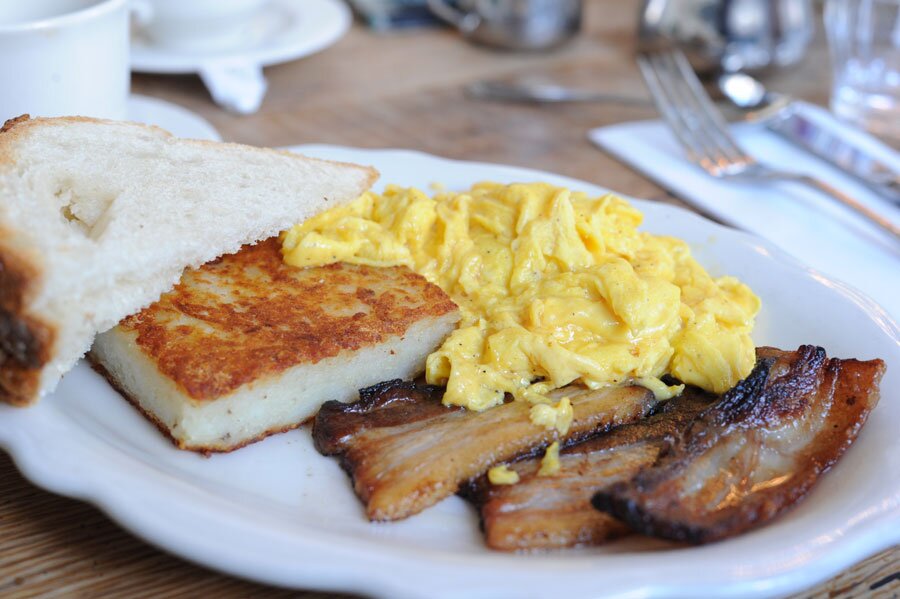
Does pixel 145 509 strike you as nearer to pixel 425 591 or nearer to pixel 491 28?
pixel 425 591

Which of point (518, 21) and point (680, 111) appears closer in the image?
point (680, 111)

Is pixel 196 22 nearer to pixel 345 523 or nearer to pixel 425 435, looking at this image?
pixel 425 435

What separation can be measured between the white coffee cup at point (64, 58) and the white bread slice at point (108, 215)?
52 centimetres

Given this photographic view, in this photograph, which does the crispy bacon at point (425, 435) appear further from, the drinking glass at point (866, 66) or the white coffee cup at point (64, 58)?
the drinking glass at point (866, 66)

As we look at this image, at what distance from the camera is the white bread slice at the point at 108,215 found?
1.81 meters

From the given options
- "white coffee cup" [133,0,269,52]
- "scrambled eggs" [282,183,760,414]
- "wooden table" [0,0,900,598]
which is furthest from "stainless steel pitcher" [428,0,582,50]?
"scrambled eggs" [282,183,760,414]

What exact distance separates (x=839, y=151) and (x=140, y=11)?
2.94 meters

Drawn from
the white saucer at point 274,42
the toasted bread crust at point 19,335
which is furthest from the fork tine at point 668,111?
the toasted bread crust at point 19,335

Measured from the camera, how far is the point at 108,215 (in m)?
2.11

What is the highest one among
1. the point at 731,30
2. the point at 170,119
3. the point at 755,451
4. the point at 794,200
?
the point at 731,30

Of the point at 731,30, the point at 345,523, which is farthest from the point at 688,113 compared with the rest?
the point at 345,523

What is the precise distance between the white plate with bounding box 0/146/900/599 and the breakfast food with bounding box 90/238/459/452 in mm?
68

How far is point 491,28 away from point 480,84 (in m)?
0.61

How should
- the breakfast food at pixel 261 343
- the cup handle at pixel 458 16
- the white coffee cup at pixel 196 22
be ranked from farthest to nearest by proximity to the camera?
the cup handle at pixel 458 16 → the white coffee cup at pixel 196 22 → the breakfast food at pixel 261 343
